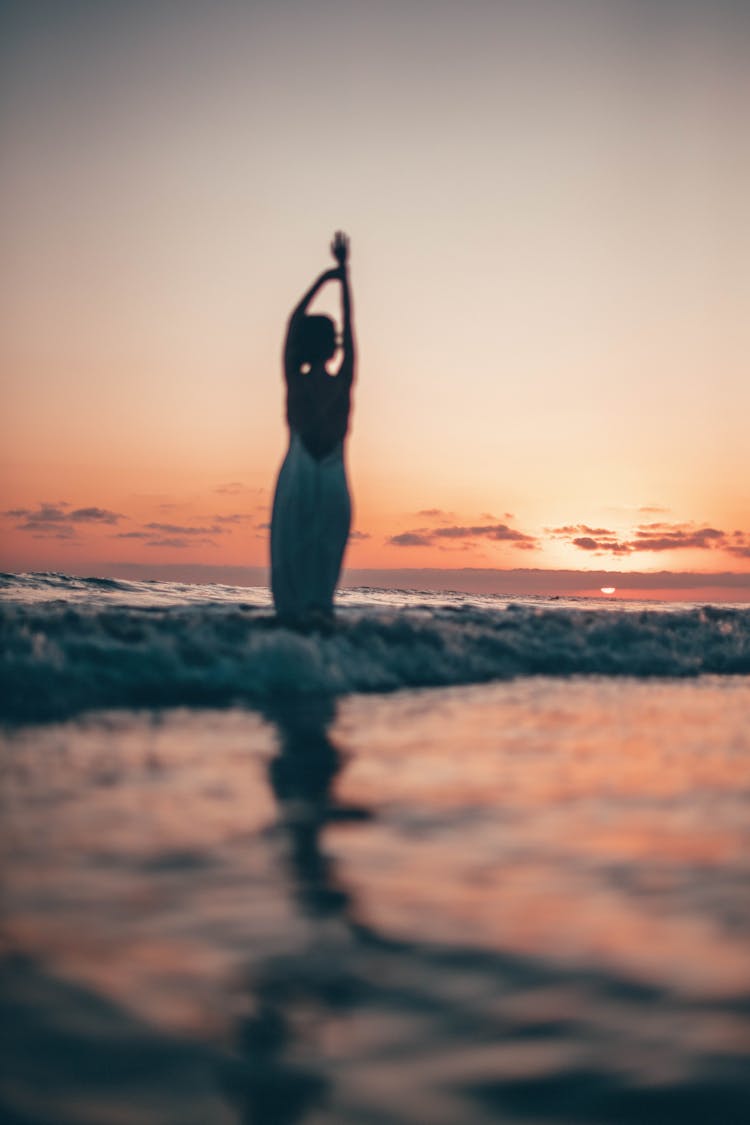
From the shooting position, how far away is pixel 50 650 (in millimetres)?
7539

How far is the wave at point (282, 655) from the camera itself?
24.0 ft

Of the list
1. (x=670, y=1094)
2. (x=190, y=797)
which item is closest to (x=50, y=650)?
(x=190, y=797)

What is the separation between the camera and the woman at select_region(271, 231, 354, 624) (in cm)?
1015

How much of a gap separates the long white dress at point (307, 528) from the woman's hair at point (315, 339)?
82cm

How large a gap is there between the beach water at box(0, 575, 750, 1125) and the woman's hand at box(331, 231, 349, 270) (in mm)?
5419

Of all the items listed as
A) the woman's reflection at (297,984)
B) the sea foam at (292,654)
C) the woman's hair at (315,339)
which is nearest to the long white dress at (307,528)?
the sea foam at (292,654)

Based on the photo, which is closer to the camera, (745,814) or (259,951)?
(259,951)

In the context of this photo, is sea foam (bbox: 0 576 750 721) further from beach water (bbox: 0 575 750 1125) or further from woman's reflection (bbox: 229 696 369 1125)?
woman's reflection (bbox: 229 696 369 1125)

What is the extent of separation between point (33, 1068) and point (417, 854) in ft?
5.47

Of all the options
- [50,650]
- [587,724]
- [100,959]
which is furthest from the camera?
[50,650]

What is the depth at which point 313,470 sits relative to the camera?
1037 cm

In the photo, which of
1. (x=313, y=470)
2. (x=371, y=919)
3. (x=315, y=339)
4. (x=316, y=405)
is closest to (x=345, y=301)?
(x=315, y=339)

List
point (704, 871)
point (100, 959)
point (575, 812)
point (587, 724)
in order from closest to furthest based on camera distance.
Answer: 1. point (100, 959)
2. point (704, 871)
3. point (575, 812)
4. point (587, 724)

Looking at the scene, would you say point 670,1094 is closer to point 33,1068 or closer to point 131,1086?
point 131,1086
